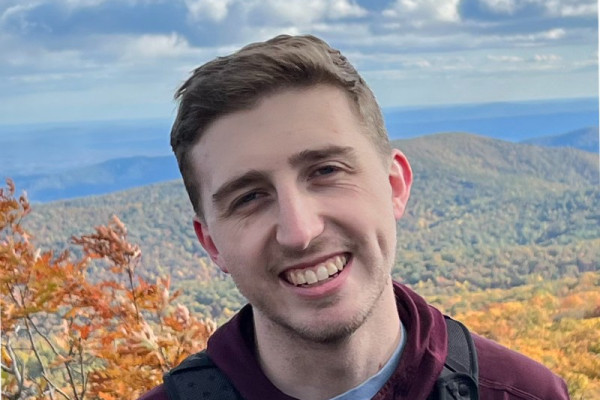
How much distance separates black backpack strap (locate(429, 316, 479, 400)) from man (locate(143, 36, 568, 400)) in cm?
1

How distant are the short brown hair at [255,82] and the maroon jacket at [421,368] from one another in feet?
0.68

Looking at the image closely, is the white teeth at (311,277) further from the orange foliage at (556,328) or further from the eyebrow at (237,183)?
the orange foliage at (556,328)

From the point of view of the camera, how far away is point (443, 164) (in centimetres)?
618

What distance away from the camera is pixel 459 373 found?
114cm

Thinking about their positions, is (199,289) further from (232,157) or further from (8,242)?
(232,157)

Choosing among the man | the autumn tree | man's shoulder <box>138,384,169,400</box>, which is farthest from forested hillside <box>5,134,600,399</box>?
the man

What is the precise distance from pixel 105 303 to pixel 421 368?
4.56 feet

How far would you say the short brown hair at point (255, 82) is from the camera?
1099 mm

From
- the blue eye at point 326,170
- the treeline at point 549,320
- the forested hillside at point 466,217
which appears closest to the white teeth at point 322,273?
the blue eye at point 326,170

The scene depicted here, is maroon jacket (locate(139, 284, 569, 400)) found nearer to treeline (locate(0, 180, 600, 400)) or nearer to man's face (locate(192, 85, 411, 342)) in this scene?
man's face (locate(192, 85, 411, 342))

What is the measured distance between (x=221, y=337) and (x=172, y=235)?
133 inches

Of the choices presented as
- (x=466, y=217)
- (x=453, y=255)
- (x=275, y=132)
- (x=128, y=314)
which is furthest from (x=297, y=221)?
(x=466, y=217)

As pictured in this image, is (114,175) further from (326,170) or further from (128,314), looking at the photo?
(326,170)

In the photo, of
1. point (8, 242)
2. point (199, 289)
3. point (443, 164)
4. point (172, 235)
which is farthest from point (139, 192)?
point (8, 242)
